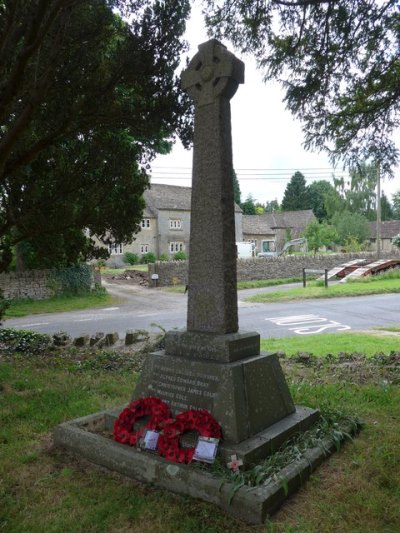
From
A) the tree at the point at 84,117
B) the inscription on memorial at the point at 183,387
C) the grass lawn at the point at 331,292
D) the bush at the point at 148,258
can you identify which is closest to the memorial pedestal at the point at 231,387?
the inscription on memorial at the point at 183,387

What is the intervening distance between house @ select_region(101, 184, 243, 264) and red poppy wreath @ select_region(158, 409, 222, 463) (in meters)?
36.1

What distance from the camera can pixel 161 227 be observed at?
41031 millimetres

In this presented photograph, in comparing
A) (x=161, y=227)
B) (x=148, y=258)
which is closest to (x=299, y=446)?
(x=148, y=258)

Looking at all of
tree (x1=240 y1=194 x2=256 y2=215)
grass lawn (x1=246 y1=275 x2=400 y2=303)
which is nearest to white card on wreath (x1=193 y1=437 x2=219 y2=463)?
grass lawn (x1=246 y1=275 x2=400 y2=303)

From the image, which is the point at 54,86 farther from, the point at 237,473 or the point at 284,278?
the point at 284,278

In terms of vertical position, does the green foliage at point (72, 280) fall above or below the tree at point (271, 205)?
below

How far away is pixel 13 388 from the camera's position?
573 cm

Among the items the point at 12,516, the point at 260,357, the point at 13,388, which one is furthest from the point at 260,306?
the point at 12,516

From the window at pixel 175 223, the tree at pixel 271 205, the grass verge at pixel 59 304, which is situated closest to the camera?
the grass verge at pixel 59 304

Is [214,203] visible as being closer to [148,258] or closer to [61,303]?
[61,303]

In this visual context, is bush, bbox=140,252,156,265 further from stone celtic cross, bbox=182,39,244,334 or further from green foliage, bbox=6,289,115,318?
stone celtic cross, bbox=182,39,244,334

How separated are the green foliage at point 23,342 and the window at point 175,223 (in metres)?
32.0

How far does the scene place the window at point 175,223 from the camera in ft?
137

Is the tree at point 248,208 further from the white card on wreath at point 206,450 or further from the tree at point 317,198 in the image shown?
the white card on wreath at point 206,450
